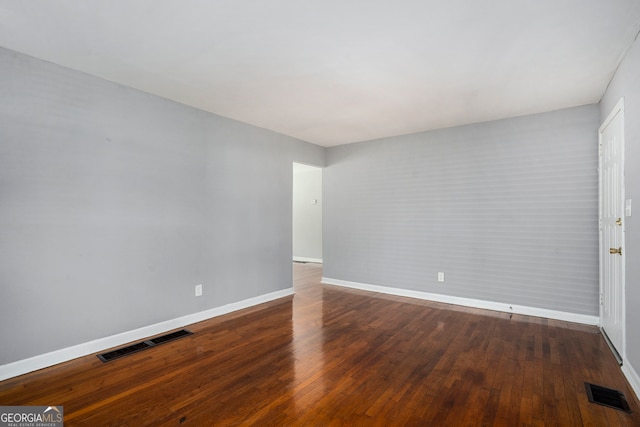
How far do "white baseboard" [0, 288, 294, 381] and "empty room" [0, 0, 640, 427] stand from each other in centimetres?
2

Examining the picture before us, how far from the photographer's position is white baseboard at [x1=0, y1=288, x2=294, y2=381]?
2479 mm

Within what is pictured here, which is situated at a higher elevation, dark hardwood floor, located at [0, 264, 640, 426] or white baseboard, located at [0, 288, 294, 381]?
white baseboard, located at [0, 288, 294, 381]

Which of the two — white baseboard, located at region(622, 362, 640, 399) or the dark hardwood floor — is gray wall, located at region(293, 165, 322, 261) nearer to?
the dark hardwood floor

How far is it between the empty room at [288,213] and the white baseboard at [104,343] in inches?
0.9

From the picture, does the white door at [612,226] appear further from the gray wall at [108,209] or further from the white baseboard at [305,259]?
the white baseboard at [305,259]

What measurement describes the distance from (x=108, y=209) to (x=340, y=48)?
8.61 feet

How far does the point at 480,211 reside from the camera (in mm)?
4348

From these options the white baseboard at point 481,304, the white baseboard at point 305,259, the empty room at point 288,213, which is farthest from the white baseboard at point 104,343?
the white baseboard at point 305,259

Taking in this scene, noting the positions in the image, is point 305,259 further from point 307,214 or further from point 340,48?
point 340,48

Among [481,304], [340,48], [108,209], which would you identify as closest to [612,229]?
[481,304]

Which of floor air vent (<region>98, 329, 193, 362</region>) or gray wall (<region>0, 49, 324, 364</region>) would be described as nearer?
gray wall (<region>0, 49, 324, 364</region>)

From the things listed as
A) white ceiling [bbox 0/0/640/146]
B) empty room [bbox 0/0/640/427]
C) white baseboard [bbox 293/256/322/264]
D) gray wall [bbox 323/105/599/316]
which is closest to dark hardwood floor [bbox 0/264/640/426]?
empty room [bbox 0/0/640/427]

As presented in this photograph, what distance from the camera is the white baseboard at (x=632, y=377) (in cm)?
217

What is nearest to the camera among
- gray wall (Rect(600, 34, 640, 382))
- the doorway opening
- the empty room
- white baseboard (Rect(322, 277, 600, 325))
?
the empty room
